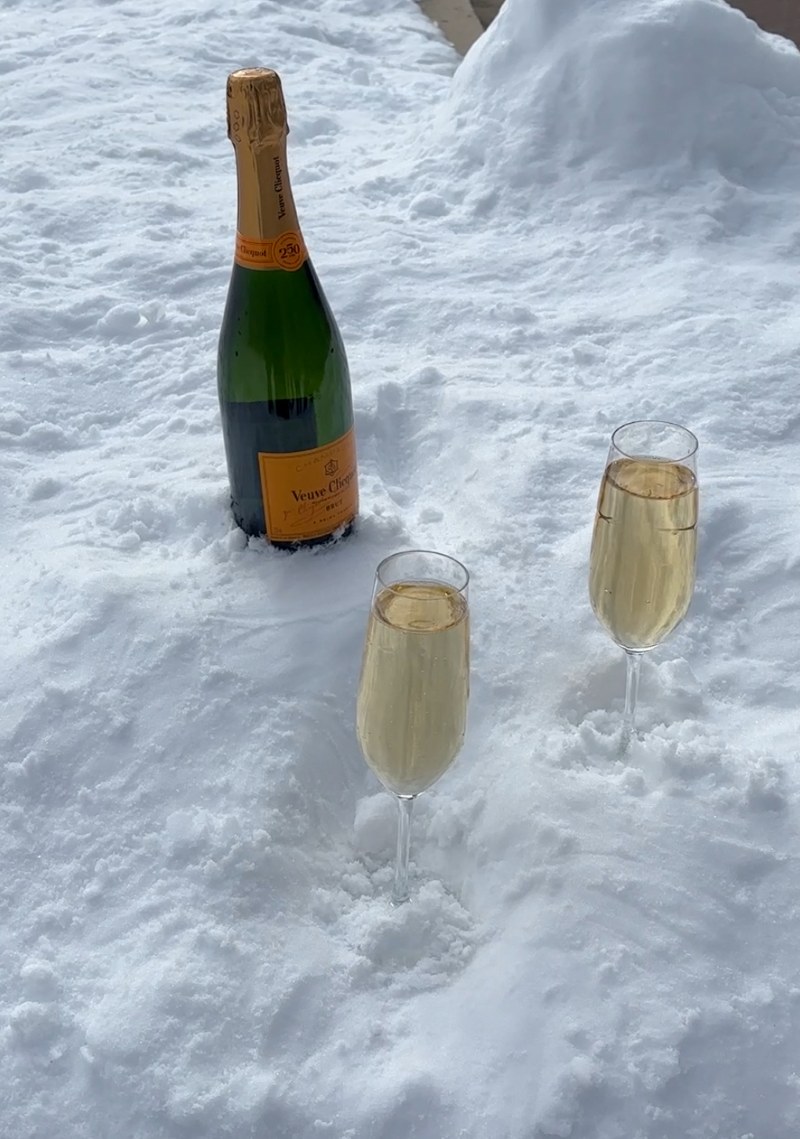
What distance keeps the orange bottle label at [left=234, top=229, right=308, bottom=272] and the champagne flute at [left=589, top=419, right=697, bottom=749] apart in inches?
16.0

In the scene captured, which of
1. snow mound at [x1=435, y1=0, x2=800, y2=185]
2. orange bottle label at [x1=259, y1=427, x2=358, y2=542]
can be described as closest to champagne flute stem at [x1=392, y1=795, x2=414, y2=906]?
orange bottle label at [x1=259, y1=427, x2=358, y2=542]

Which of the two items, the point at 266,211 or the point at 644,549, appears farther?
the point at 266,211

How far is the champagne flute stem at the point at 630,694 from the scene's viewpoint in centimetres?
110

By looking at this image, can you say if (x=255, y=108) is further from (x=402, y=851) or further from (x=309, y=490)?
(x=402, y=851)

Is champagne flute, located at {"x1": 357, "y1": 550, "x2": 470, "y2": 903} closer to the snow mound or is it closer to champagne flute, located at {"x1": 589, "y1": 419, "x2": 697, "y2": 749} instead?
champagne flute, located at {"x1": 589, "y1": 419, "x2": 697, "y2": 749}

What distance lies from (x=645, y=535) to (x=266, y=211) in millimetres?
513

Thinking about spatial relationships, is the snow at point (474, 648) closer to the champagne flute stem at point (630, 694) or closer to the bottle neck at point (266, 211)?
the champagne flute stem at point (630, 694)

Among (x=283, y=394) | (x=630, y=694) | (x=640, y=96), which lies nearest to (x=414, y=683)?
(x=630, y=694)

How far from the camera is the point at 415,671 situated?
0.86m

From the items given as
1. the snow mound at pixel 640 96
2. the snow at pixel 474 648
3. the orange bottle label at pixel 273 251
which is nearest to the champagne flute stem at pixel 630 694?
the snow at pixel 474 648

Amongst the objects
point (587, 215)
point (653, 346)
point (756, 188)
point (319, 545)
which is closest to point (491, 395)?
point (653, 346)

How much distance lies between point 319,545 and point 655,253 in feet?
3.26

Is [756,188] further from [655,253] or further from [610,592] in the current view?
[610,592]

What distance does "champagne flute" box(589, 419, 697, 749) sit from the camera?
98 centimetres
